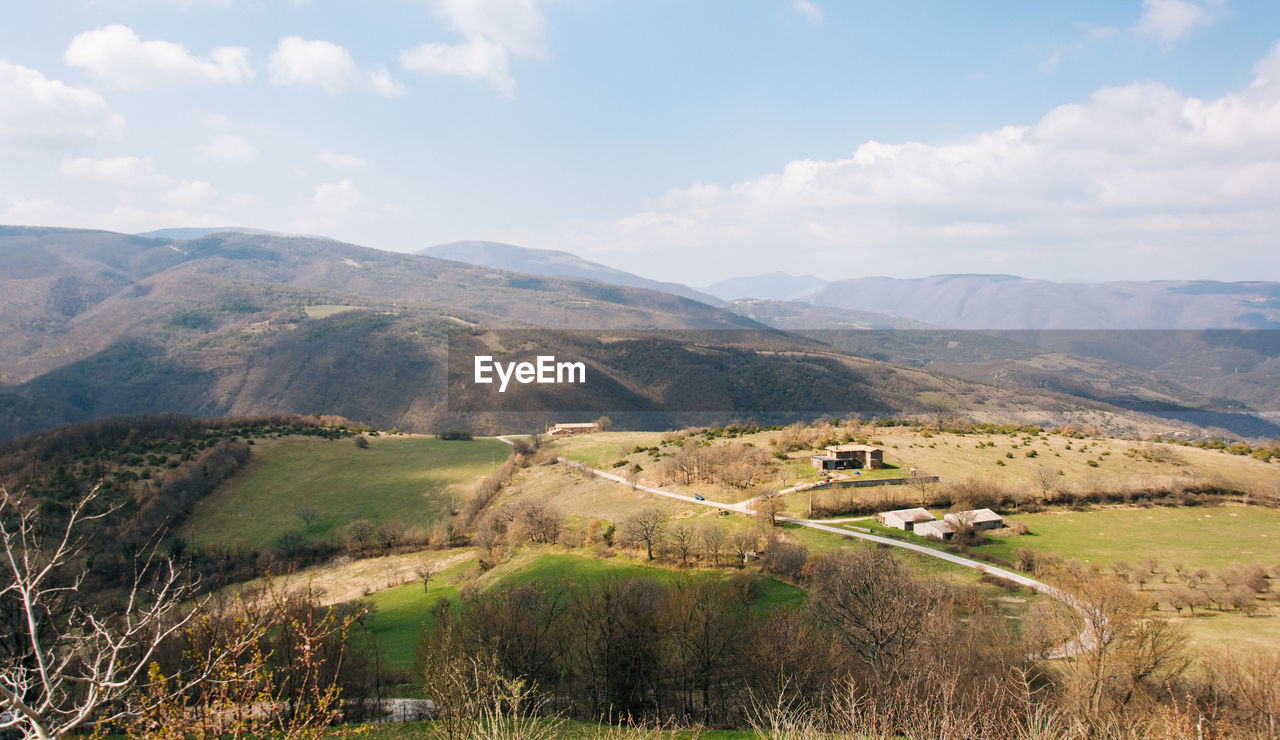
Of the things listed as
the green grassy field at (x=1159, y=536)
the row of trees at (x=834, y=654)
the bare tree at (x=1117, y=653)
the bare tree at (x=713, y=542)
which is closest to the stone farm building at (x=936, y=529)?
the green grassy field at (x=1159, y=536)

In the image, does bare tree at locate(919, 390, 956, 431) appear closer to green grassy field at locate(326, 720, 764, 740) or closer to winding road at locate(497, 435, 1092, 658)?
winding road at locate(497, 435, 1092, 658)

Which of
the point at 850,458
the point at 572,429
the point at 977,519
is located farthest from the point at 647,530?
the point at 572,429

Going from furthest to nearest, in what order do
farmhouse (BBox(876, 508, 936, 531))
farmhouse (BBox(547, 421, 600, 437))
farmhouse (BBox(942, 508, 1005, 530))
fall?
farmhouse (BBox(547, 421, 600, 437)), farmhouse (BBox(876, 508, 936, 531)), farmhouse (BBox(942, 508, 1005, 530))

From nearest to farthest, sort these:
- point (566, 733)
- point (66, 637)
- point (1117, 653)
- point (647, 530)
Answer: point (66, 637) < point (566, 733) < point (1117, 653) < point (647, 530)

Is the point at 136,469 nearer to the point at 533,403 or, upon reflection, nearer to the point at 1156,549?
the point at 533,403

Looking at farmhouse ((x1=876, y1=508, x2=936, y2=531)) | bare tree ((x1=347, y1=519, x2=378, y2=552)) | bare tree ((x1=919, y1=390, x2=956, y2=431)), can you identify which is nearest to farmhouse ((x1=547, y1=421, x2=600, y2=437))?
bare tree ((x1=347, y1=519, x2=378, y2=552))

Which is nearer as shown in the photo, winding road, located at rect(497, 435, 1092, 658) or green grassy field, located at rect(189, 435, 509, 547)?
winding road, located at rect(497, 435, 1092, 658)

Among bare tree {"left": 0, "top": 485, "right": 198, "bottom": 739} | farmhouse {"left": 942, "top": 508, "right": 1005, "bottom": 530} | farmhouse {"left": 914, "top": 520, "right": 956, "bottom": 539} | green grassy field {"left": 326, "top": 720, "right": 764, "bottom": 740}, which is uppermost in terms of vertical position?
bare tree {"left": 0, "top": 485, "right": 198, "bottom": 739}

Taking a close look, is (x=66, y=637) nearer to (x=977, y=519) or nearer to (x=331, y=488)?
(x=977, y=519)
